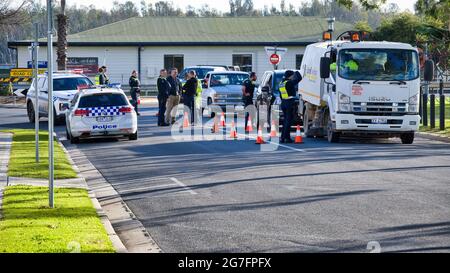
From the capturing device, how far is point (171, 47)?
210 feet

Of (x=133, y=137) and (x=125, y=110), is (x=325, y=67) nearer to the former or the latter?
(x=125, y=110)

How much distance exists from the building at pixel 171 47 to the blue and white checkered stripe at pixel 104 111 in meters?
35.3

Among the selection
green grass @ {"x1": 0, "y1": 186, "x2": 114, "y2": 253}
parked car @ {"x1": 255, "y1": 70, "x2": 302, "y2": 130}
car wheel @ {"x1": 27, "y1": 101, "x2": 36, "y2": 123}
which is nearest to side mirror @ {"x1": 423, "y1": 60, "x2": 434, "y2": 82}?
parked car @ {"x1": 255, "y1": 70, "x2": 302, "y2": 130}

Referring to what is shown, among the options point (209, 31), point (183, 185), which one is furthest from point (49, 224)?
point (209, 31)

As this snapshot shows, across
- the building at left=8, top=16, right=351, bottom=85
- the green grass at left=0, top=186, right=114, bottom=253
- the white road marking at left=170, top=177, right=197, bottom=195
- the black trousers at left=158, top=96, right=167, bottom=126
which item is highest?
the building at left=8, top=16, right=351, bottom=85

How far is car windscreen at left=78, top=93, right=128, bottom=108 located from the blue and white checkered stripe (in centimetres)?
22

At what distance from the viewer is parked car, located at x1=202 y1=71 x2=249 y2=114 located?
3803cm

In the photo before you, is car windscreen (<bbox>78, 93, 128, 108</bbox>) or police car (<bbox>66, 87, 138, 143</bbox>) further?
car windscreen (<bbox>78, 93, 128, 108</bbox>)

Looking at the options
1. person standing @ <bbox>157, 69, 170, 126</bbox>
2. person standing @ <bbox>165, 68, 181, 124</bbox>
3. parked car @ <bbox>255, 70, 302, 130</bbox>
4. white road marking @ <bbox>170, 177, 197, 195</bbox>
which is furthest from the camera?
person standing @ <bbox>165, 68, 181, 124</bbox>

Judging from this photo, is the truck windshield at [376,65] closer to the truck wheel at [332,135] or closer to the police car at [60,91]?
the truck wheel at [332,135]

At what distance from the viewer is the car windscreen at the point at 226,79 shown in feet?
127

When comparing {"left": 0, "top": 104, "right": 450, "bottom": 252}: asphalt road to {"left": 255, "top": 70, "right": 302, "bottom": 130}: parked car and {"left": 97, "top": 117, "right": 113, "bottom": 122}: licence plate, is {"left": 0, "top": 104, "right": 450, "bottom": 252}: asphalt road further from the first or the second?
{"left": 255, "top": 70, "right": 302, "bottom": 130}: parked car

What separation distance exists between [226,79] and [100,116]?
1332 cm

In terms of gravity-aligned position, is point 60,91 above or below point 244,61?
below
